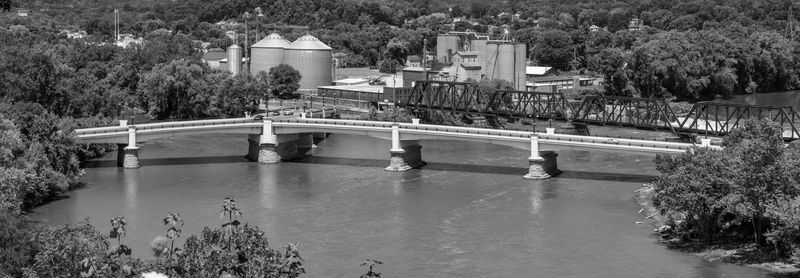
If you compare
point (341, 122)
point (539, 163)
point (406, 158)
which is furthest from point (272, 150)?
point (539, 163)

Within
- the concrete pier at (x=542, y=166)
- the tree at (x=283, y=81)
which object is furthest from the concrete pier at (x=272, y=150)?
the tree at (x=283, y=81)

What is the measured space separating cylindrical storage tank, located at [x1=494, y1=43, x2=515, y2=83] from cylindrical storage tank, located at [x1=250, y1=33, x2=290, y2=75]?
15.9 metres

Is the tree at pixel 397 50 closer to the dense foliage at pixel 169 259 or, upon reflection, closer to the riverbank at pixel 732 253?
the riverbank at pixel 732 253

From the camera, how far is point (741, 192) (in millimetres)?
35406

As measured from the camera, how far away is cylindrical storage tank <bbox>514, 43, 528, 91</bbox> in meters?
86.2

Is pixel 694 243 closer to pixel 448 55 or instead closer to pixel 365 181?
pixel 365 181

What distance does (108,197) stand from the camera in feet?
152

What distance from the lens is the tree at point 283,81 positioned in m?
85.1

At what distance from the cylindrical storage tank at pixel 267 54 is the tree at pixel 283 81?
491 cm

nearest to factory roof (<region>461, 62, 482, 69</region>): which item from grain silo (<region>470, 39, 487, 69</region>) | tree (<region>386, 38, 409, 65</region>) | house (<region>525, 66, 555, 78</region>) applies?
grain silo (<region>470, 39, 487, 69</region>)

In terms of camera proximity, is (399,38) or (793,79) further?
(399,38)

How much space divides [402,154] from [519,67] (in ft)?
113

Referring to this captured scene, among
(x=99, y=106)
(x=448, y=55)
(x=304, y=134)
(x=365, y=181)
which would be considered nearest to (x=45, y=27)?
(x=448, y=55)

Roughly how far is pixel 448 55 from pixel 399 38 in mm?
34999
